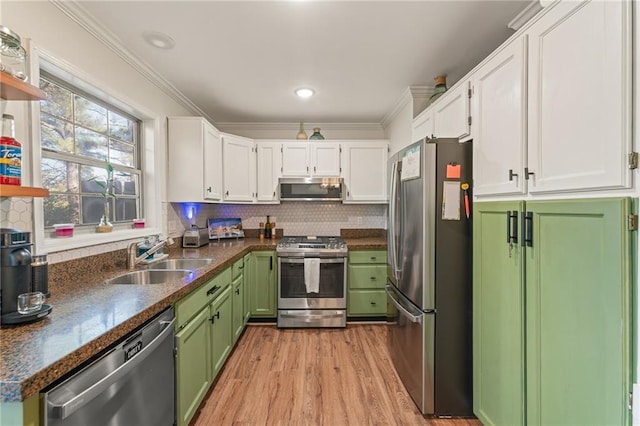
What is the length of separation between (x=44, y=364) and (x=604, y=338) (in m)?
1.68

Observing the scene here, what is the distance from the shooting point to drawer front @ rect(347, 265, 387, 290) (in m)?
3.29

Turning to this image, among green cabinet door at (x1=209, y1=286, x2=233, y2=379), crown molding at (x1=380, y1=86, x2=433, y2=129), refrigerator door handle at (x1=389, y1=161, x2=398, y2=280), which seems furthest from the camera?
crown molding at (x1=380, y1=86, x2=433, y2=129)

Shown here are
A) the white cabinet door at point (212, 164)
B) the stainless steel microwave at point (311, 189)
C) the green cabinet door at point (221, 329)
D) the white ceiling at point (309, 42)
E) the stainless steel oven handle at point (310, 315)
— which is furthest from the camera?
the stainless steel microwave at point (311, 189)

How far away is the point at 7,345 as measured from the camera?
89 centimetres

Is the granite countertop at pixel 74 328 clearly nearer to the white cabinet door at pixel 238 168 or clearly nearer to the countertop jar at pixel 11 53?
the countertop jar at pixel 11 53

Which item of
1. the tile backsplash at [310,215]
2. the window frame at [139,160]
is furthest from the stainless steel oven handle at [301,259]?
the window frame at [139,160]

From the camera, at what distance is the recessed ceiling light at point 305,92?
2758 millimetres

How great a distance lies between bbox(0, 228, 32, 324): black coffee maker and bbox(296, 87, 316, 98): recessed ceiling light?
2.30 metres

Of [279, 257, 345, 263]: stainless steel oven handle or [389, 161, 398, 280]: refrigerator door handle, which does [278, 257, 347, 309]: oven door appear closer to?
[279, 257, 345, 263]: stainless steel oven handle

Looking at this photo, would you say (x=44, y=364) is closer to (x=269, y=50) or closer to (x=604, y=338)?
(x=604, y=338)

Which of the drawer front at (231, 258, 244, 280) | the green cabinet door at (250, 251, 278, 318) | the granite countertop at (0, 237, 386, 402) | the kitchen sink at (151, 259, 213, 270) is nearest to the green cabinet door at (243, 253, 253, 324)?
the green cabinet door at (250, 251, 278, 318)

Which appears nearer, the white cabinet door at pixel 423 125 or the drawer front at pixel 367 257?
the white cabinet door at pixel 423 125

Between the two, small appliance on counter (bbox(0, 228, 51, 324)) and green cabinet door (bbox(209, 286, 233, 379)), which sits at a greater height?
small appliance on counter (bbox(0, 228, 51, 324))

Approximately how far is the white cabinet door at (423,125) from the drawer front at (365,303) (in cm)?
175
